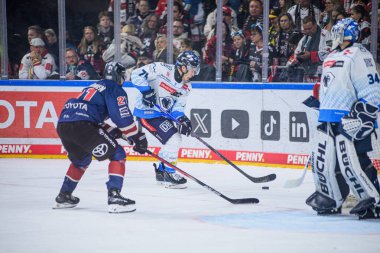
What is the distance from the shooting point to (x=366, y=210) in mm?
5461

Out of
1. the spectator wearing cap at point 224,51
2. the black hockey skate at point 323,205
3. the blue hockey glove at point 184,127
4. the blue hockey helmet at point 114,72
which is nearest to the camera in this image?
the black hockey skate at point 323,205

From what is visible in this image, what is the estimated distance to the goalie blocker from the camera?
544 cm

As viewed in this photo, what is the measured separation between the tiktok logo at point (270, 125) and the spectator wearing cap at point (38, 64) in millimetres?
2687

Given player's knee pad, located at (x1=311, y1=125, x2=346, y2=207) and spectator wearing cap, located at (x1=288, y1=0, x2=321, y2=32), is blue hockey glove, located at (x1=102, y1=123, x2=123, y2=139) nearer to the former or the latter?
player's knee pad, located at (x1=311, y1=125, x2=346, y2=207)

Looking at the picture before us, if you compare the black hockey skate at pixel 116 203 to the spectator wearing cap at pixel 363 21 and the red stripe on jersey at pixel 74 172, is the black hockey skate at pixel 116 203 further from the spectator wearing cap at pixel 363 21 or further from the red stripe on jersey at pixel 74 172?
the spectator wearing cap at pixel 363 21

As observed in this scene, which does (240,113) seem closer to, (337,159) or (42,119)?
(42,119)

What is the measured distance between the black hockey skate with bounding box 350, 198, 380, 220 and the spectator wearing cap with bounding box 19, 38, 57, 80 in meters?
5.18

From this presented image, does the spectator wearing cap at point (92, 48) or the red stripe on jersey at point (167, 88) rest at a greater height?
the spectator wearing cap at point (92, 48)

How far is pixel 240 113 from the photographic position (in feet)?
29.2

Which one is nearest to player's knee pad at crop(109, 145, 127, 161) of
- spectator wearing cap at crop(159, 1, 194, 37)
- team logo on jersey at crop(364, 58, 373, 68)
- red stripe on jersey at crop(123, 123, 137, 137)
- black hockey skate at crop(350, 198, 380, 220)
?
red stripe on jersey at crop(123, 123, 137, 137)

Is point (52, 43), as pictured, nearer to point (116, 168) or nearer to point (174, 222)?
point (116, 168)

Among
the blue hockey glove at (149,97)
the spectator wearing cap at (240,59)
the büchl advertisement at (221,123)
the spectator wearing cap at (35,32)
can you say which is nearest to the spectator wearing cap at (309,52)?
the büchl advertisement at (221,123)

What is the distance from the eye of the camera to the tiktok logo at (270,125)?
341 inches

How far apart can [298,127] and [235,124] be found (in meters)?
0.78
